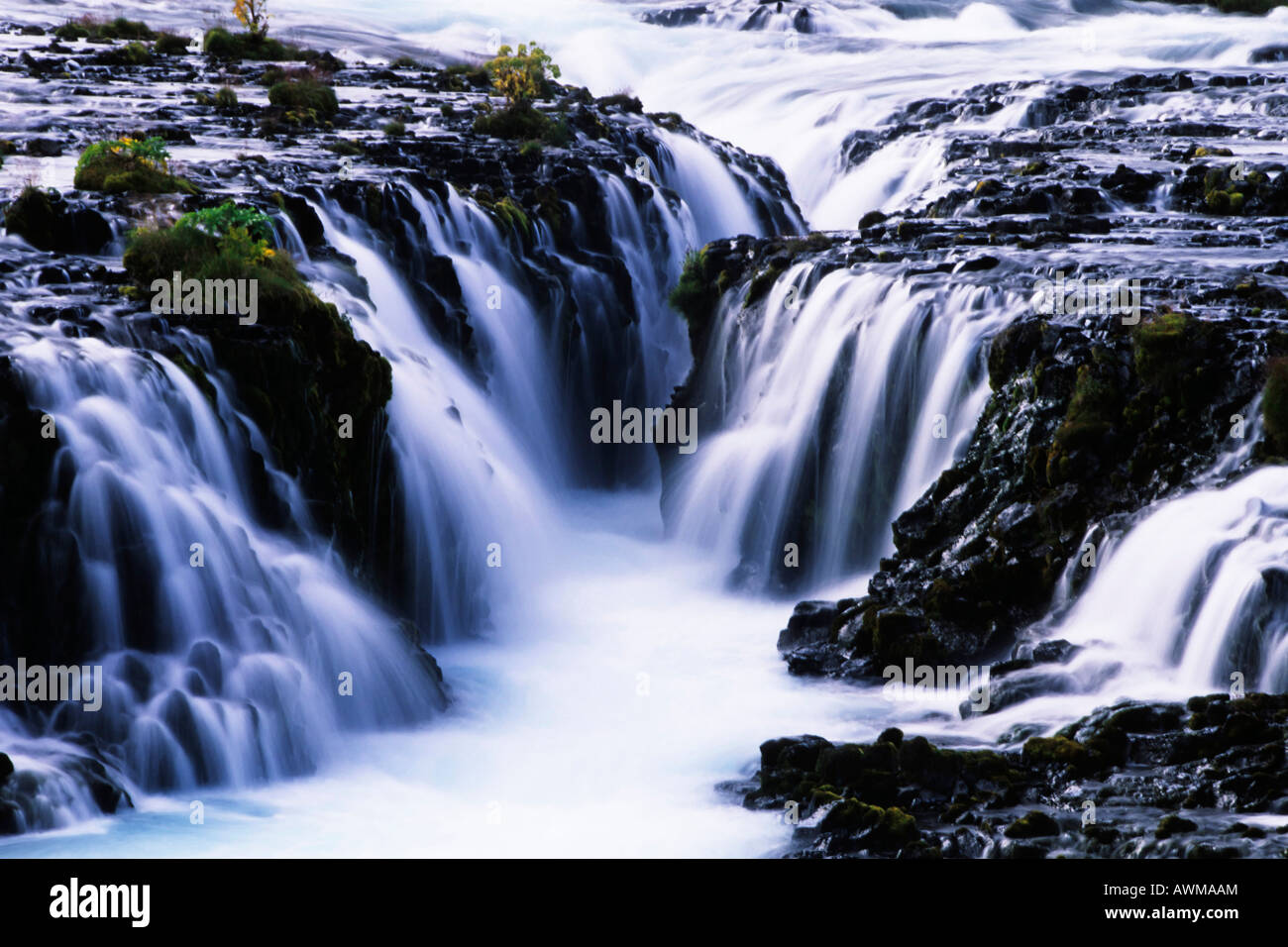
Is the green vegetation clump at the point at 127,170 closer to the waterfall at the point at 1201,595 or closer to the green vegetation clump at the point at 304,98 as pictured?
the green vegetation clump at the point at 304,98

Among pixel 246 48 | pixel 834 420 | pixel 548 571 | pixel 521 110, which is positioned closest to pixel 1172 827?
pixel 834 420

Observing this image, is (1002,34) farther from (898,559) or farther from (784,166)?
(898,559)

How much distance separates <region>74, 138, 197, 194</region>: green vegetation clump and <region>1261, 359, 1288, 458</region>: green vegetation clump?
1398cm

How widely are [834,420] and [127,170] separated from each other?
10098 mm

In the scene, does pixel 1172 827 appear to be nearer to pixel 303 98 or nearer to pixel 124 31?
pixel 303 98

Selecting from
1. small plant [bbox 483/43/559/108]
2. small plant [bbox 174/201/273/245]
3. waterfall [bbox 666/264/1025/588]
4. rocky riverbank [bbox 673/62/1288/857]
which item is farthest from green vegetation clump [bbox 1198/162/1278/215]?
small plant [bbox 174/201/273/245]

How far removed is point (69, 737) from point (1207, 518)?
10.0 meters

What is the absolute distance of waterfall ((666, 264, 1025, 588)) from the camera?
17656 millimetres

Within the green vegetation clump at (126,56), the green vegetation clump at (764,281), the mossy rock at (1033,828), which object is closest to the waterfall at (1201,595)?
the mossy rock at (1033,828)

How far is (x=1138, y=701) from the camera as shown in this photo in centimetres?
1192

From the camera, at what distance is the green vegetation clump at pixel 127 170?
19391 mm

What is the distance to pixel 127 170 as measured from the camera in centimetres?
1969

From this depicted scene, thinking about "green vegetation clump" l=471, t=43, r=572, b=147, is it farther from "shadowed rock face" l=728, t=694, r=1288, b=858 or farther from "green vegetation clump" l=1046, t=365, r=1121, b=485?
"shadowed rock face" l=728, t=694, r=1288, b=858

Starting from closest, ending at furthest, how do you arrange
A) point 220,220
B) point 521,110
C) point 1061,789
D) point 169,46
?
point 1061,789 → point 220,220 → point 521,110 → point 169,46
